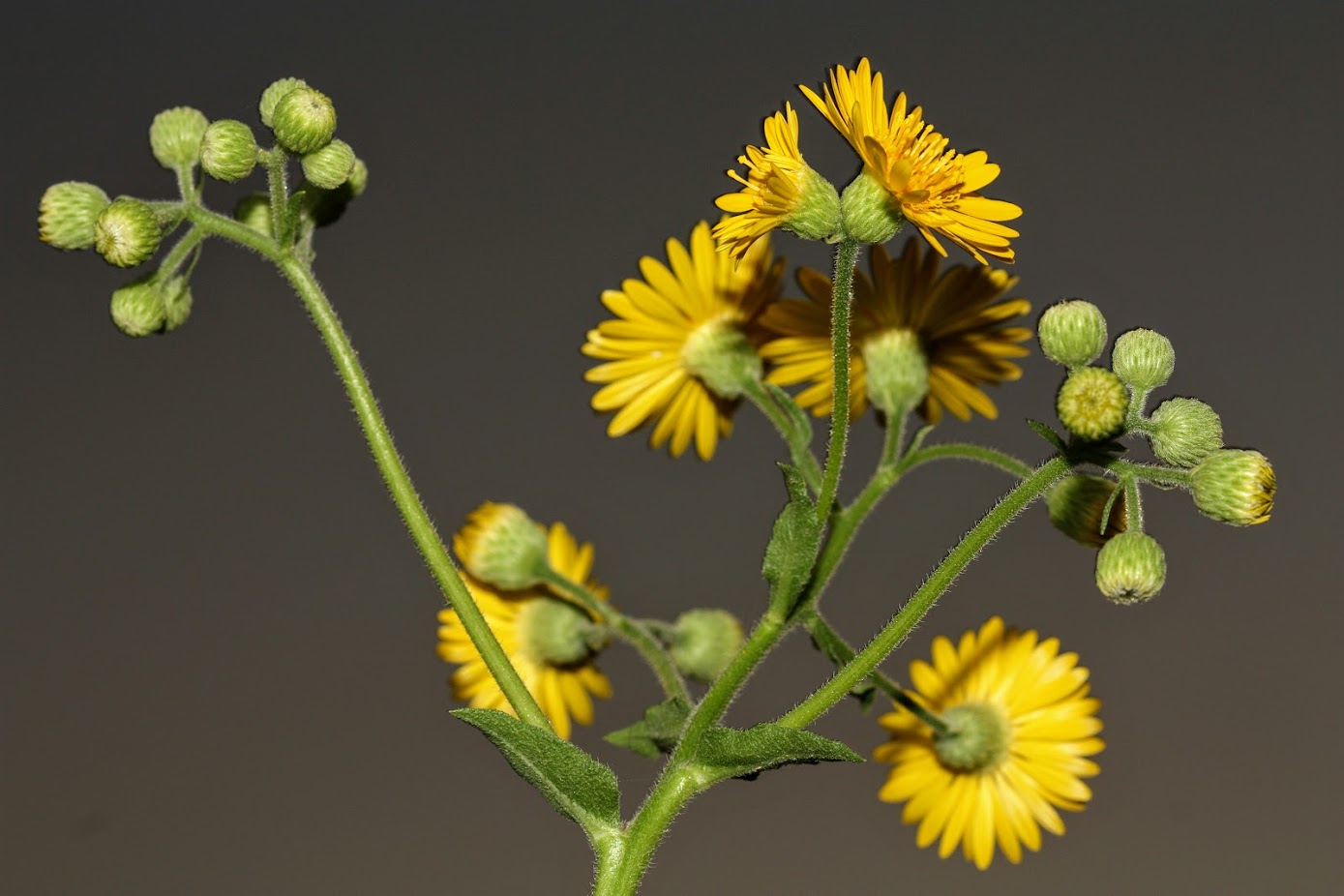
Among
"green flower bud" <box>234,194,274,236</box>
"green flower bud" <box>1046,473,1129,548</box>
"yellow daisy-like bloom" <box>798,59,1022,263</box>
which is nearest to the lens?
"yellow daisy-like bloom" <box>798,59,1022,263</box>

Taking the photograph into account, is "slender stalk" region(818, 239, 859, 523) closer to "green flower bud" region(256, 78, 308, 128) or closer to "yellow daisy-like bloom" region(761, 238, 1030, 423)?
"yellow daisy-like bloom" region(761, 238, 1030, 423)

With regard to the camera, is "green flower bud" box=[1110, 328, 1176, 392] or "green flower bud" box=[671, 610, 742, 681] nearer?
"green flower bud" box=[1110, 328, 1176, 392]

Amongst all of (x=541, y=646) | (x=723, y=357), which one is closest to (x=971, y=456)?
(x=723, y=357)

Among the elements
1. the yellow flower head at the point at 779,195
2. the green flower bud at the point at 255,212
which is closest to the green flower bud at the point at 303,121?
the green flower bud at the point at 255,212

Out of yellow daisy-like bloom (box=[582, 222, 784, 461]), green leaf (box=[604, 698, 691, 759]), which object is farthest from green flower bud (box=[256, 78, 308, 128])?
green leaf (box=[604, 698, 691, 759])

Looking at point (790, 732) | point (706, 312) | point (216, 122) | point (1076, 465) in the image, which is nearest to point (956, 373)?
point (706, 312)

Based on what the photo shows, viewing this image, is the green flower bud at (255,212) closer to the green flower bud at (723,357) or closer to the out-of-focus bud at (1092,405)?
the green flower bud at (723,357)
